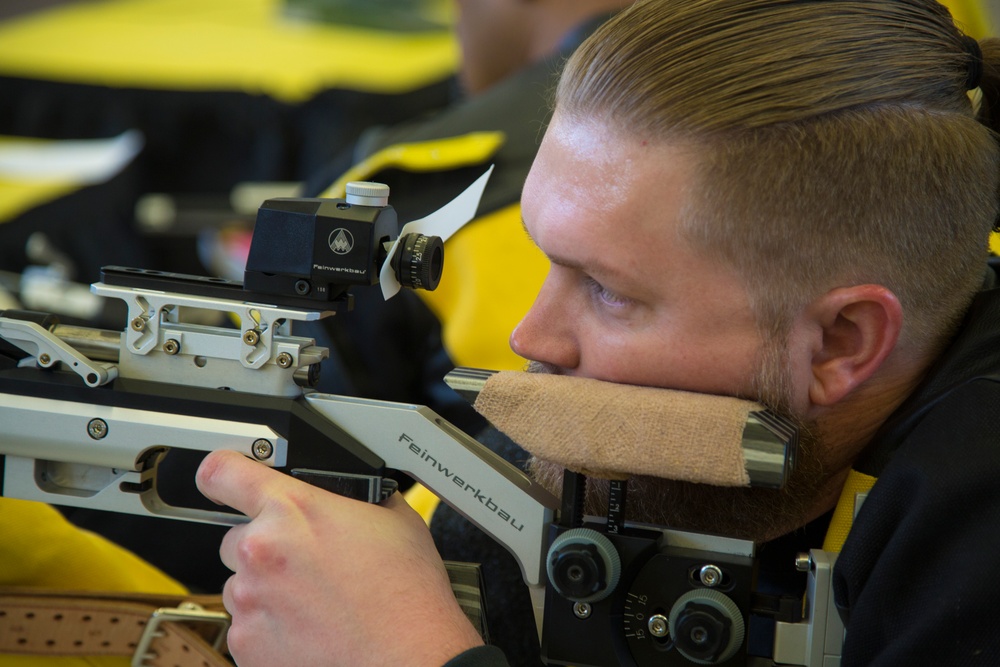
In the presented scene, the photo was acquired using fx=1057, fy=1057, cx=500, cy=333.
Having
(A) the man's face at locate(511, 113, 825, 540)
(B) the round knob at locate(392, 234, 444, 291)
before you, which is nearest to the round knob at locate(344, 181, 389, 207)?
(B) the round knob at locate(392, 234, 444, 291)

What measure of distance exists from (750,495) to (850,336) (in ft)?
0.55

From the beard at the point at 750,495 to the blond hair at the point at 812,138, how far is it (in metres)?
0.05

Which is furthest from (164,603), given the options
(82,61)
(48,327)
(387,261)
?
(82,61)

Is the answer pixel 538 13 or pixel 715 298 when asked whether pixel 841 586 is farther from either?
pixel 538 13

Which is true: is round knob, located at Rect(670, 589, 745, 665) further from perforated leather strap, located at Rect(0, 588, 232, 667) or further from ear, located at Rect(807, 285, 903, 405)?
perforated leather strap, located at Rect(0, 588, 232, 667)

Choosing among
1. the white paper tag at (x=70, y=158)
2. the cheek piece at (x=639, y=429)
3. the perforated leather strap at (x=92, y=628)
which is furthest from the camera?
the white paper tag at (x=70, y=158)

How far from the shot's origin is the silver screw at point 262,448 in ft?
3.12

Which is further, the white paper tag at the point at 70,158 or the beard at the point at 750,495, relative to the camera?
the white paper tag at the point at 70,158

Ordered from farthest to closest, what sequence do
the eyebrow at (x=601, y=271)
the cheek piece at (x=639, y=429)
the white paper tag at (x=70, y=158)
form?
the white paper tag at (x=70, y=158), the eyebrow at (x=601, y=271), the cheek piece at (x=639, y=429)

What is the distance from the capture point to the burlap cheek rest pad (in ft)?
2.72

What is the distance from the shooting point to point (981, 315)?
969mm

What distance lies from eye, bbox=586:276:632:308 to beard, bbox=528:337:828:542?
130 mm

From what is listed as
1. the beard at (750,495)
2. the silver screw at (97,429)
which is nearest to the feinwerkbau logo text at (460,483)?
the beard at (750,495)

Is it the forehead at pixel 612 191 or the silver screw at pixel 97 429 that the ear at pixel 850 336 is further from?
the silver screw at pixel 97 429
